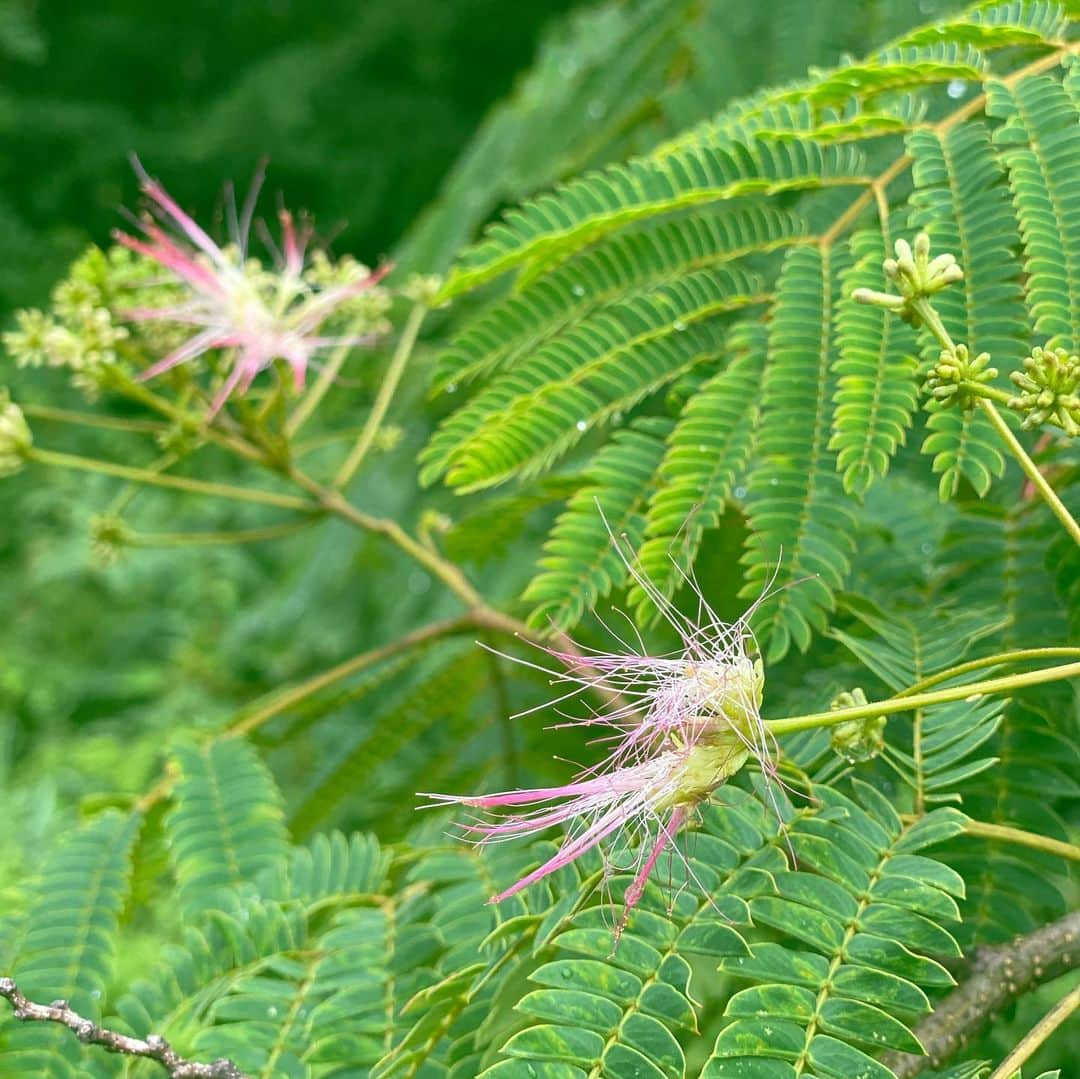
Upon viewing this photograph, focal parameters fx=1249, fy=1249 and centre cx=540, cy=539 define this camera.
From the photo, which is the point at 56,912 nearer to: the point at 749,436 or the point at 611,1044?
the point at 611,1044

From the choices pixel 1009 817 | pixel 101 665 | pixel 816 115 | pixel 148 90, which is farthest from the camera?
pixel 148 90

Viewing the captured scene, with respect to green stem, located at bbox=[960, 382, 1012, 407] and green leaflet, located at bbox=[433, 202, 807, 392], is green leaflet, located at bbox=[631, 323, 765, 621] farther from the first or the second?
green stem, located at bbox=[960, 382, 1012, 407]

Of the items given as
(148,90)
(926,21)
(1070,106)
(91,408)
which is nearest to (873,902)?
(1070,106)

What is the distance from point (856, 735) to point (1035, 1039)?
249 millimetres

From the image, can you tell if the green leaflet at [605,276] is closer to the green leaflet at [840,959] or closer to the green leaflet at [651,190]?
the green leaflet at [651,190]

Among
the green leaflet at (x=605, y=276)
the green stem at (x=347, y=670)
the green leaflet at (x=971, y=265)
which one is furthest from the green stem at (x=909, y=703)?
the green stem at (x=347, y=670)

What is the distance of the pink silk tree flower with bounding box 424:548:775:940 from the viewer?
97 centimetres

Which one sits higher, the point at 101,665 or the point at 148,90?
the point at 148,90

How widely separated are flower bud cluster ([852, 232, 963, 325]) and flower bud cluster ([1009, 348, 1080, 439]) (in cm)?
10

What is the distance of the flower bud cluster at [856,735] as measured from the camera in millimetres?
1000

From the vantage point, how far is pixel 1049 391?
0.99 m

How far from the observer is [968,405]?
39.8 inches

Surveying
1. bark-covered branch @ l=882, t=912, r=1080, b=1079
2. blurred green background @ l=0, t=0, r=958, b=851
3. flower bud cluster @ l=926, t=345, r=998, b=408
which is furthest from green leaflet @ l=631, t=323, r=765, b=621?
blurred green background @ l=0, t=0, r=958, b=851

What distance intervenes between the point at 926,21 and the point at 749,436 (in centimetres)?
106
